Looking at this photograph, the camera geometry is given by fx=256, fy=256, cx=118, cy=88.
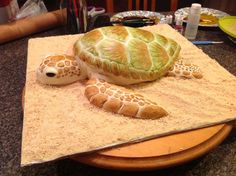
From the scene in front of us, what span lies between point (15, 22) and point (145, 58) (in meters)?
0.64

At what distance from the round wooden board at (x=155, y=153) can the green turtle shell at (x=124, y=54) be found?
16 centimetres

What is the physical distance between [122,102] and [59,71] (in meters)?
0.17

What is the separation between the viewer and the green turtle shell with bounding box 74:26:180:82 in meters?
0.54

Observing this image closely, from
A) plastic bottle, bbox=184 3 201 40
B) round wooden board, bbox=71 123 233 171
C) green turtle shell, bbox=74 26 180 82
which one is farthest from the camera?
plastic bottle, bbox=184 3 201 40

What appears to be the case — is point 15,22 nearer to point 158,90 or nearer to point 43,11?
point 43,11

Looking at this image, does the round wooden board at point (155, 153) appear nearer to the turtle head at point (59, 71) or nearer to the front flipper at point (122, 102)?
the front flipper at point (122, 102)

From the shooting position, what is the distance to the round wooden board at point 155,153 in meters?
0.43

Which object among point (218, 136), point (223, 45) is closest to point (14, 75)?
point (218, 136)

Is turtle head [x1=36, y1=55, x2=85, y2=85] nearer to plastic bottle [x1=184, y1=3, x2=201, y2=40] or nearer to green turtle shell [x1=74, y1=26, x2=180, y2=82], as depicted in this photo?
green turtle shell [x1=74, y1=26, x2=180, y2=82]

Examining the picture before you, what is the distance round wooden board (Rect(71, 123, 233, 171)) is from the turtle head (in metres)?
0.21

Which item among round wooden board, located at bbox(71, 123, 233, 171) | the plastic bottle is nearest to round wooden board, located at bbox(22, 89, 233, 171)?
round wooden board, located at bbox(71, 123, 233, 171)

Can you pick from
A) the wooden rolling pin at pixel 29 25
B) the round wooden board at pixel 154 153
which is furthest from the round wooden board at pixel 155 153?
the wooden rolling pin at pixel 29 25

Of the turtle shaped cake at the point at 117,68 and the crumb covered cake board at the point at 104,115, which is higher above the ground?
the turtle shaped cake at the point at 117,68

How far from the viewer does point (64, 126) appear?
1.57 feet
